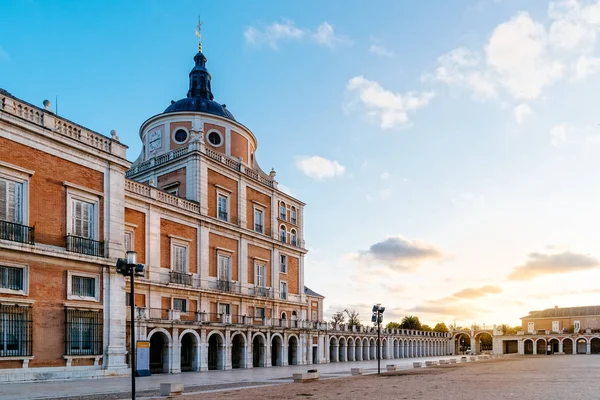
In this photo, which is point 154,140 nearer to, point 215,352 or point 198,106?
point 198,106

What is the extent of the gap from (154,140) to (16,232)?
24.9 m

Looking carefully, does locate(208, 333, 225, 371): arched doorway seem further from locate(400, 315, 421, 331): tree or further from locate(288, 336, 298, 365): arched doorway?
locate(400, 315, 421, 331): tree

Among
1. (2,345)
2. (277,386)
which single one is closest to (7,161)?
(2,345)

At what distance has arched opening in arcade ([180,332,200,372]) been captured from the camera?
37.2m

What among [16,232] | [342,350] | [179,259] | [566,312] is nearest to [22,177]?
[16,232]

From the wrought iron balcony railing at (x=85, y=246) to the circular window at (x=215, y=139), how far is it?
20581 millimetres

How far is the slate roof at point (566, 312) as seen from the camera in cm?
10244

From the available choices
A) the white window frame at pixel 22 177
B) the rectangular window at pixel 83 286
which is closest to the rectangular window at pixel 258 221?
the rectangular window at pixel 83 286

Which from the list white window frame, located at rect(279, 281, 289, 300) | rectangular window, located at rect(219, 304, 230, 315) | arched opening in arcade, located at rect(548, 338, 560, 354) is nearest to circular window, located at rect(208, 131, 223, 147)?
rectangular window, located at rect(219, 304, 230, 315)

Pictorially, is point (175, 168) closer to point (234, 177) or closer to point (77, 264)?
point (234, 177)

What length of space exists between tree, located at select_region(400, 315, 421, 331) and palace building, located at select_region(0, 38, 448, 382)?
6056cm

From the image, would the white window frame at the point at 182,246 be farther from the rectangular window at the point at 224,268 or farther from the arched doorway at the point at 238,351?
the arched doorway at the point at 238,351

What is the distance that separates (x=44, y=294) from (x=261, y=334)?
21529 mm

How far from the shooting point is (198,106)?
162ft
